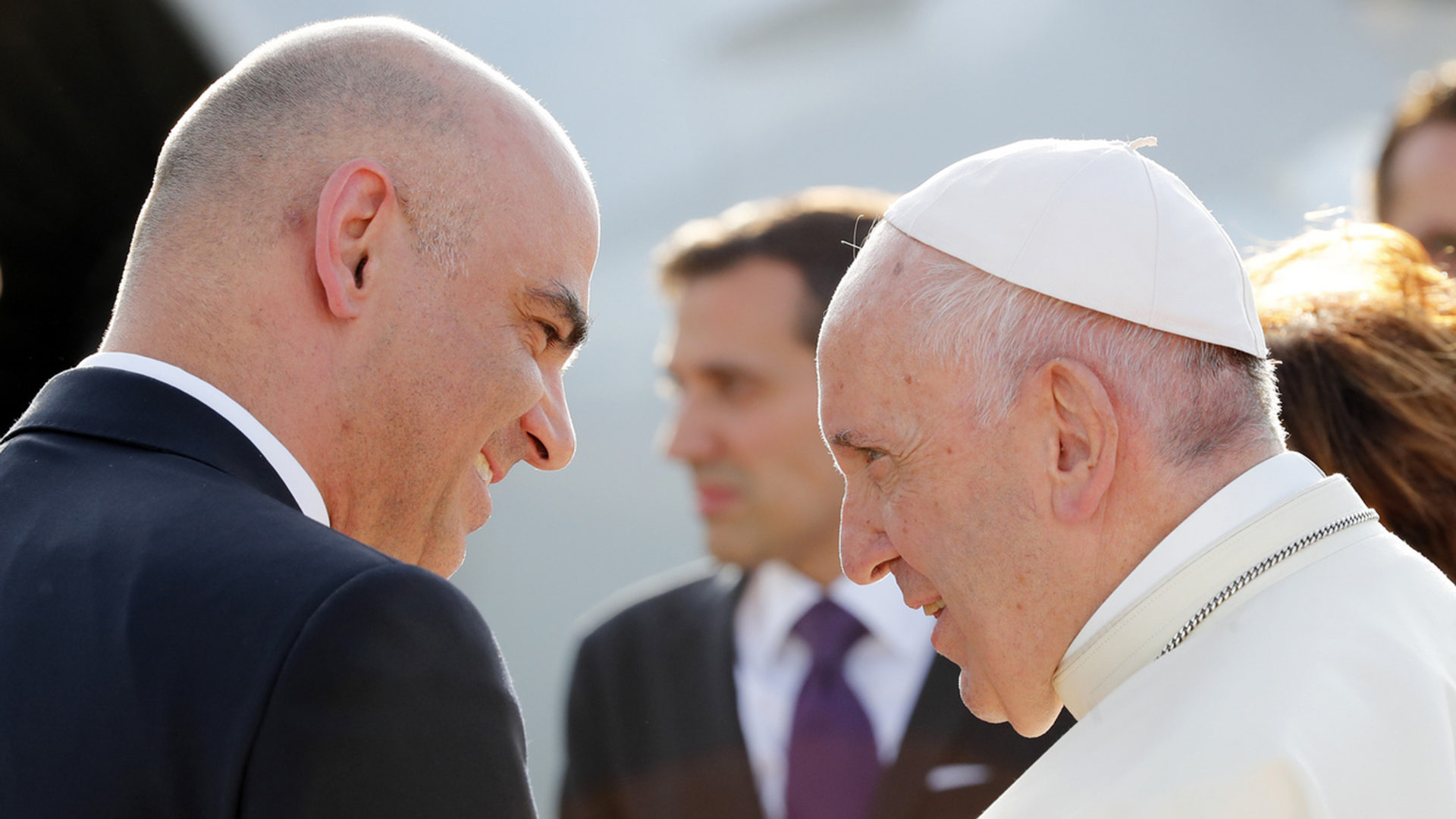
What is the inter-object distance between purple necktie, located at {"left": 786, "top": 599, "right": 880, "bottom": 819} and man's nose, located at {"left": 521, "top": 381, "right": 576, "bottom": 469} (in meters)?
1.87

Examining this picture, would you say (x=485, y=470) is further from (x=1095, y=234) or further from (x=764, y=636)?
(x=764, y=636)

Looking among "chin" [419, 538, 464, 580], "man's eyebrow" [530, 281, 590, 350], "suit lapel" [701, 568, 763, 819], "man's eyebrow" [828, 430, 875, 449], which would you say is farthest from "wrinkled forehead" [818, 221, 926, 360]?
"suit lapel" [701, 568, 763, 819]

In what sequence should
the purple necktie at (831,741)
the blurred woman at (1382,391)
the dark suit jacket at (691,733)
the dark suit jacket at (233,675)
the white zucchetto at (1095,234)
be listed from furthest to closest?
1. the purple necktie at (831,741)
2. the dark suit jacket at (691,733)
3. the blurred woman at (1382,391)
4. the white zucchetto at (1095,234)
5. the dark suit jacket at (233,675)

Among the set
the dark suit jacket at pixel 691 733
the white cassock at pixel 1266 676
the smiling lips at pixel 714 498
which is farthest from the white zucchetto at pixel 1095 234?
the smiling lips at pixel 714 498

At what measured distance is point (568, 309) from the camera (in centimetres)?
196

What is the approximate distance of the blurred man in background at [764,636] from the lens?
3.71 meters

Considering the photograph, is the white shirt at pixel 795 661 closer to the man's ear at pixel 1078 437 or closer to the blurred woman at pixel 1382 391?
the blurred woman at pixel 1382 391

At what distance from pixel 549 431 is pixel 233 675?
876mm

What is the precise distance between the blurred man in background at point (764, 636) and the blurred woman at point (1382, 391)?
1378 millimetres

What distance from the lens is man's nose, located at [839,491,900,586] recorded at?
2.02 metres

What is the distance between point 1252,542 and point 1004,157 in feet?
2.56

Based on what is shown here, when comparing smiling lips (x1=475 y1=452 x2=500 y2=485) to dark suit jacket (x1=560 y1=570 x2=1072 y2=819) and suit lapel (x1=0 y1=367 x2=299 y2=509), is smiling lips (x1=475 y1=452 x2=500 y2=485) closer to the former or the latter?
suit lapel (x1=0 y1=367 x2=299 y2=509)

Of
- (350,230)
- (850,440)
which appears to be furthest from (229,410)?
(850,440)

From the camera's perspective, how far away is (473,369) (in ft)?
6.03
